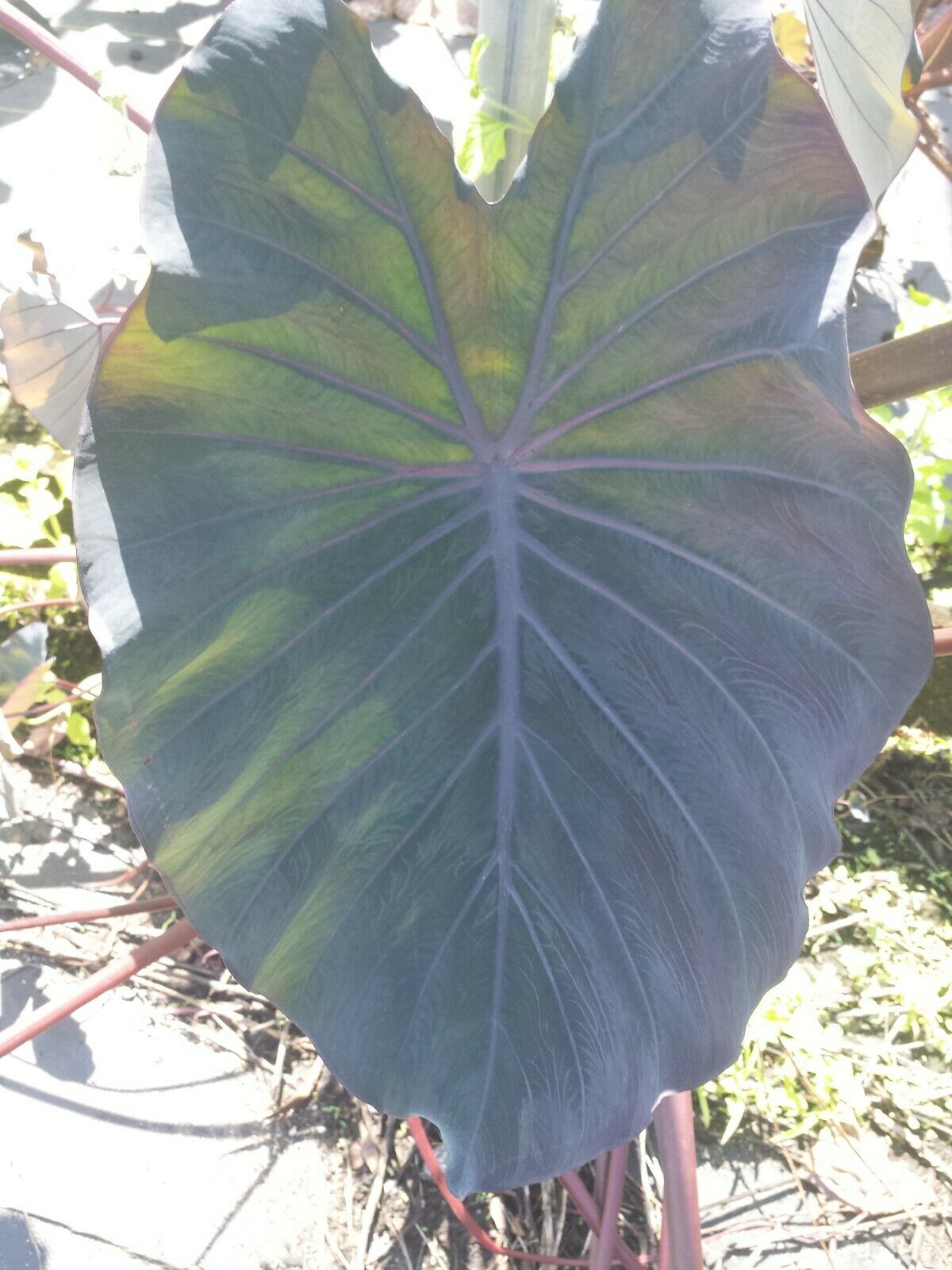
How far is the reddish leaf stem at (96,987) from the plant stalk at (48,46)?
80 centimetres

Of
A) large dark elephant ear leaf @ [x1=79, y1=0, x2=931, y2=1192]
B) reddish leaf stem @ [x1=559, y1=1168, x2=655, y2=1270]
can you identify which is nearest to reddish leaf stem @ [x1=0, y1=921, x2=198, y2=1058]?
large dark elephant ear leaf @ [x1=79, y1=0, x2=931, y2=1192]

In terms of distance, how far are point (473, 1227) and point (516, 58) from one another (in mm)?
1281

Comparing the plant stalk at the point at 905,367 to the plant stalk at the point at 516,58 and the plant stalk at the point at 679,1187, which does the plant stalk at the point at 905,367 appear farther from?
the plant stalk at the point at 679,1187

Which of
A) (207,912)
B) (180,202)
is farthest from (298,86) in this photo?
(207,912)

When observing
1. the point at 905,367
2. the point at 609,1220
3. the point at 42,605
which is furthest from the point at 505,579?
the point at 42,605

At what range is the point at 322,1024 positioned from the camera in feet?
2.34

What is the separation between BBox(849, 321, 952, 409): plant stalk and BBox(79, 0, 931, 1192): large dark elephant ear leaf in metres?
0.19

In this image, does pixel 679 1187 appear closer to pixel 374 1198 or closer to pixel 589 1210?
pixel 589 1210

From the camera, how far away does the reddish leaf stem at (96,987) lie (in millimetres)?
947

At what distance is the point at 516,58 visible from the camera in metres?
1.05

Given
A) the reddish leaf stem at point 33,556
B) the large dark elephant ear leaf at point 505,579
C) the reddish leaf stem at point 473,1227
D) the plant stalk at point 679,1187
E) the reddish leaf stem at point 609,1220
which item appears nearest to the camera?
the large dark elephant ear leaf at point 505,579

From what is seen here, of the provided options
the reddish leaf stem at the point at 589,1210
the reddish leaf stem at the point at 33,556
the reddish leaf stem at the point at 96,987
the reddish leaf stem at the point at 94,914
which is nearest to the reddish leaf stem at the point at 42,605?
the reddish leaf stem at the point at 33,556

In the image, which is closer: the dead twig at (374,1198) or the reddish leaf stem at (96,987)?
the reddish leaf stem at (96,987)

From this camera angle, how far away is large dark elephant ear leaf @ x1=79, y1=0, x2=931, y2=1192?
63 cm
